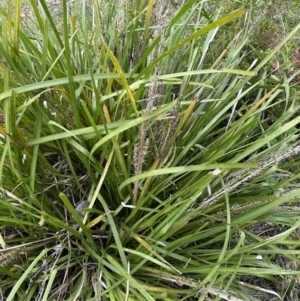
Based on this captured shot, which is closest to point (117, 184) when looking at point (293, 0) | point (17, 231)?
point (17, 231)

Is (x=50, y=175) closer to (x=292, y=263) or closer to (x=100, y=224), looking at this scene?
(x=100, y=224)

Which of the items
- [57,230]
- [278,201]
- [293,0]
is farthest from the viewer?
[293,0]

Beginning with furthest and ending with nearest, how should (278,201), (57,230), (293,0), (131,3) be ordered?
(293,0), (131,3), (57,230), (278,201)

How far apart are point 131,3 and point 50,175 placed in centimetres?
58

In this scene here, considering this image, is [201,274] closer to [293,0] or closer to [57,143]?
[57,143]

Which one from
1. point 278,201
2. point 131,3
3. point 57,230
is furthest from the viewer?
point 131,3

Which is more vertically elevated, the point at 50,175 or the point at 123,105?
the point at 123,105

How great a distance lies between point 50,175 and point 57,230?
131mm

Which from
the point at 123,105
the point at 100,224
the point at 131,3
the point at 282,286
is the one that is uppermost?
the point at 131,3

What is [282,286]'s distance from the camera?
101 cm

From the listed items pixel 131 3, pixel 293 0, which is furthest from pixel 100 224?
pixel 293 0

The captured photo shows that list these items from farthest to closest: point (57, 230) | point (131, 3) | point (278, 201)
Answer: point (131, 3), point (57, 230), point (278, 201)

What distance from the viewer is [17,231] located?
3.10 ft

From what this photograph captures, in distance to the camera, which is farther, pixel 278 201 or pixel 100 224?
pixel 100 224
